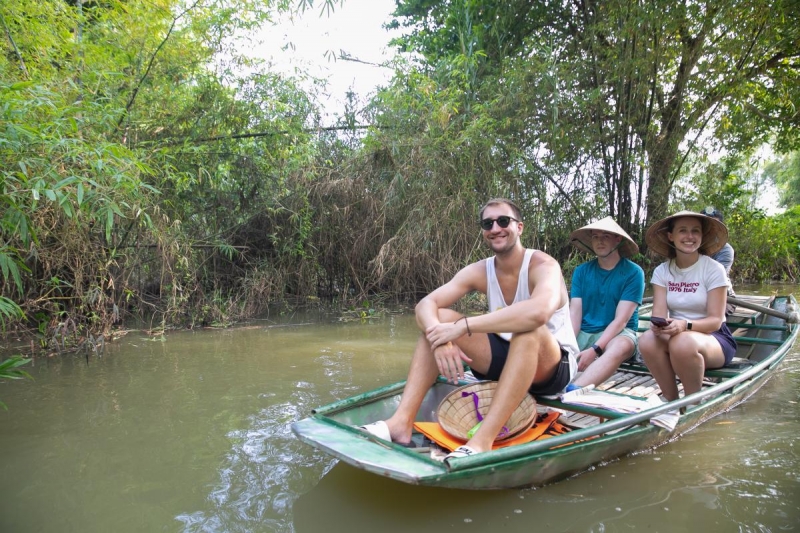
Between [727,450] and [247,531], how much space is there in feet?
7.78

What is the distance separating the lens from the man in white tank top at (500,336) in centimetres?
236

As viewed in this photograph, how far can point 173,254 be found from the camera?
602cm

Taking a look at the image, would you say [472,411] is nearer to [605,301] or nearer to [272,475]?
[272,475]

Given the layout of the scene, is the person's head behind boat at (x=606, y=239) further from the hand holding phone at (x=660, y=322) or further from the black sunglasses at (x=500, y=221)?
the black sunglasses at (x=500, y=221)

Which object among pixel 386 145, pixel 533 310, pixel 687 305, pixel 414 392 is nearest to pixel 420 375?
pixel 414 392

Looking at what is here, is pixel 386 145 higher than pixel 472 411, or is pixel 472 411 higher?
pixel 386 145

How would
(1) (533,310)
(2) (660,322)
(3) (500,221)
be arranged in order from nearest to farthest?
(1) (533,310)
(3) (500,221)
(2) (660,322)

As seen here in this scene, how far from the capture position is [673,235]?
3.23 metres

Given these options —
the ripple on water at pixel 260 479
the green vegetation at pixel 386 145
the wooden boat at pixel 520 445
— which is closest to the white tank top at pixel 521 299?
the wooden boat at pixel 520 445

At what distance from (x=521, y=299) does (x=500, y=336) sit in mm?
210

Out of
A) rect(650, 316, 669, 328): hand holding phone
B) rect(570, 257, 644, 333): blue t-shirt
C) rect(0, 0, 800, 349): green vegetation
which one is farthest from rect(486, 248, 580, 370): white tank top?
rect(0, 0, 800, 349): green vegetation

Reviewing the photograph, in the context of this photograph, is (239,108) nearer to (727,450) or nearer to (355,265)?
(355,265)

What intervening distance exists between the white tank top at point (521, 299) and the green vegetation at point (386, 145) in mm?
3699

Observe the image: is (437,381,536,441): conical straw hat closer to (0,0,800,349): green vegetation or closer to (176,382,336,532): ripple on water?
(176,382,336,532): ripple on water
